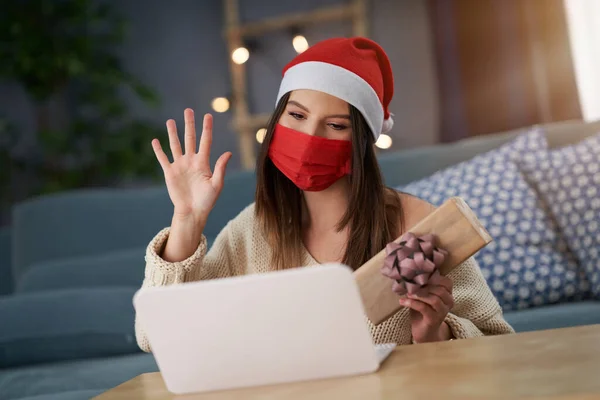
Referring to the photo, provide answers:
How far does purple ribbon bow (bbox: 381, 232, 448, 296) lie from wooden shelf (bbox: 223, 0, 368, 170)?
3182mm

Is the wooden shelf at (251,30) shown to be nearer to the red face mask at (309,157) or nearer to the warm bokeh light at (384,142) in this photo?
the warm bokeh light at (384,142)

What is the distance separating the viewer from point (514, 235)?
1.84 m

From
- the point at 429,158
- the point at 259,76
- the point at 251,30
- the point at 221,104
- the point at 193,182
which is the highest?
the point at 251,30

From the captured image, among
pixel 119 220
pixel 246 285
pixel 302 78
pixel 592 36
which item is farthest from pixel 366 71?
pixel 592 36

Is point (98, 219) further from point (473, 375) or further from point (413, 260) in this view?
point (473, 375)

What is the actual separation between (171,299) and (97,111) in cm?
366

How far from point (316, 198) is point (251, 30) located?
291cm

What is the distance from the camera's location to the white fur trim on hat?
1373mm

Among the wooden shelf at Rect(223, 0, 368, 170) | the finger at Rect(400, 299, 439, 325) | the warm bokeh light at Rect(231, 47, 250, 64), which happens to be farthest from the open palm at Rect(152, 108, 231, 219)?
the warm bokeh light at Rect(231, 47, 250, 64)

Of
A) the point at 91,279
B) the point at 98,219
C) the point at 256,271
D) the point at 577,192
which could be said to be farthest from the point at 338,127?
the point at 98,219

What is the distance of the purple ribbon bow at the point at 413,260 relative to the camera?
0.90m

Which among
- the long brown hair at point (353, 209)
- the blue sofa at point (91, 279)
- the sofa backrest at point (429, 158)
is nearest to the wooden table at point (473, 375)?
the long brown hair at point (353, 209)

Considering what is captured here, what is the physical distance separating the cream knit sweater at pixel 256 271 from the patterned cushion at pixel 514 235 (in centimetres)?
47

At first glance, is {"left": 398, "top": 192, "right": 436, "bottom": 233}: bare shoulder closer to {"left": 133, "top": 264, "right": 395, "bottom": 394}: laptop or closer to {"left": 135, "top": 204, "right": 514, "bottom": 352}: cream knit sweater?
{"left": 135, "top": 204, "right": 514, "bottom": 352}: cream knit sweater
